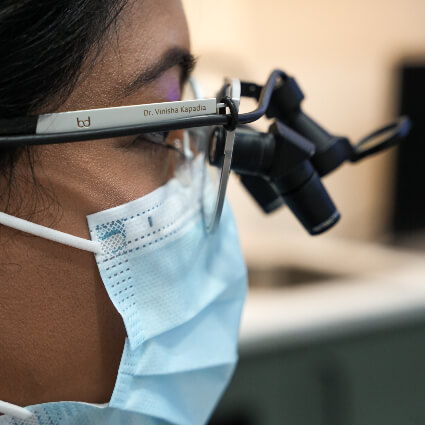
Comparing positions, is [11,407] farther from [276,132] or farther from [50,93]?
[276,132]

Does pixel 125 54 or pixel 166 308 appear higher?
pixel 125 54

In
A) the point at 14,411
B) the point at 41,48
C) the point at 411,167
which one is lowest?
the point at 411,167

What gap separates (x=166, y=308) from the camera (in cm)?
64

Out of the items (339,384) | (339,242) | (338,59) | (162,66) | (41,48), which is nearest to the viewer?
(41,48)

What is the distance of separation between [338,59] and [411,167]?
2.10 feet

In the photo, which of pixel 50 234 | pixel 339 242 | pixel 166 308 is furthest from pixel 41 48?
pixel 339 242

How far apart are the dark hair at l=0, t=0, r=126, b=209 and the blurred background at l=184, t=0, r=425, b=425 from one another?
80cm

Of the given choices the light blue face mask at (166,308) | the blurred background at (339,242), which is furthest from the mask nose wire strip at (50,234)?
the blurred background at (339,242)

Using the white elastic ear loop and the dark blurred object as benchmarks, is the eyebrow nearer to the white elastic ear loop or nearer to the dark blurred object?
the white elastic ear loop

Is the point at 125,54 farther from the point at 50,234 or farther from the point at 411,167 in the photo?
the point at 411,167

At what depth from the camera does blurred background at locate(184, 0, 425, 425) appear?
4.61 feet

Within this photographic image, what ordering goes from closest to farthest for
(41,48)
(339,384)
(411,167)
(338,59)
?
(41,48), (339,384), (411,167), (338,59)

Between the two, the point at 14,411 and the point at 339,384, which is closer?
the point at 14,411

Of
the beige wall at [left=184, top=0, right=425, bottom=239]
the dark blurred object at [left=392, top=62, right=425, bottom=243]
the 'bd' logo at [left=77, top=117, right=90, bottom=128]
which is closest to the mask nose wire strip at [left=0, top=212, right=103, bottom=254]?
the 'bd' logo at [left=77, top=117, right=90, bottom=128]
